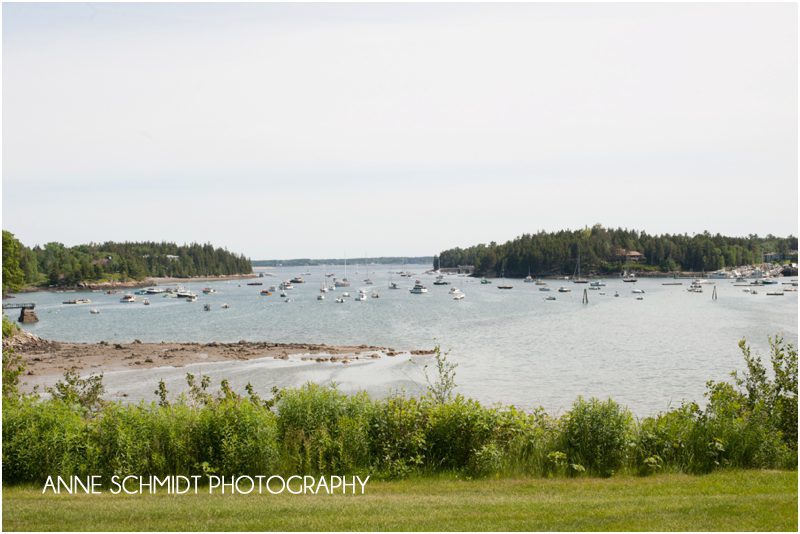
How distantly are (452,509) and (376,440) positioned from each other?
2.70 metres

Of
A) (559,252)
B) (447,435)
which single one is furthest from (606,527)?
(559,252)

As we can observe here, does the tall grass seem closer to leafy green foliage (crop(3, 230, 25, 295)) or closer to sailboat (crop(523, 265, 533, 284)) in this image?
leafy green foliage (crop(3, 230, 25, 295))

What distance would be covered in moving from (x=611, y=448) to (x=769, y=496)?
8.00ft

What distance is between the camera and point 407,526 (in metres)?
7.75

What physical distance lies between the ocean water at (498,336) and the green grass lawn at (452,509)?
7224 mm

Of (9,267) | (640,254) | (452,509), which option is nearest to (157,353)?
(9,267)

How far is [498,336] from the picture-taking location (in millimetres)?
55906

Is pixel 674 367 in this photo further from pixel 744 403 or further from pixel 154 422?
pixel 154 422

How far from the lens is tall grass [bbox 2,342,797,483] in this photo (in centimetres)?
1012

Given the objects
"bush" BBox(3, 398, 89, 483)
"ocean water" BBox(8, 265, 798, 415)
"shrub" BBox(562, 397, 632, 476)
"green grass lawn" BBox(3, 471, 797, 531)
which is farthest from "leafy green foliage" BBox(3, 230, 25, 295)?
"shrub" BBox(562, 397, 632, 476)

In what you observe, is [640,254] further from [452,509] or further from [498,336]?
[452,509]

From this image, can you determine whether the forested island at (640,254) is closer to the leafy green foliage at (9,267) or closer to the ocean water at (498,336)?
the ocean water at (498,336)

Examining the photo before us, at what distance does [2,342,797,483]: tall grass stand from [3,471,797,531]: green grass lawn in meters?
0.71

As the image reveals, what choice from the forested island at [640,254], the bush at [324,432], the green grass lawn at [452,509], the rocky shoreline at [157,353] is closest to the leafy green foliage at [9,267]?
the rocky shoreline at [157,353]
